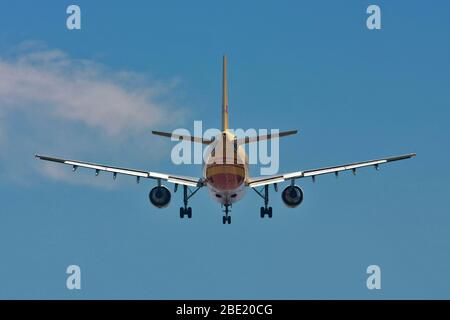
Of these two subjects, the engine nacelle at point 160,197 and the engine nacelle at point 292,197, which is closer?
the engine nacelle at point 160,197

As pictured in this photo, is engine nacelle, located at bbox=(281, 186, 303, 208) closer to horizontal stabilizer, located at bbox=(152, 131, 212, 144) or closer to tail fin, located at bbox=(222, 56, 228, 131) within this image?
horizontal stabilizer, located at bbox=(152, 131, 212, 144)

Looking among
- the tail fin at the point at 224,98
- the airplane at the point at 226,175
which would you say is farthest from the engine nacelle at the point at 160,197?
the tail fin at the point at 224,98

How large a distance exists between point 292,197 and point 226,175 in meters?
12.2

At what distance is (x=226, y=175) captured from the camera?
4151 inches

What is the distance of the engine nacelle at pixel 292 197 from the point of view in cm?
11481

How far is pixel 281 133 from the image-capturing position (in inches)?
4496

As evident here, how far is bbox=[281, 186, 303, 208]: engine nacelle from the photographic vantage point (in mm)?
114812

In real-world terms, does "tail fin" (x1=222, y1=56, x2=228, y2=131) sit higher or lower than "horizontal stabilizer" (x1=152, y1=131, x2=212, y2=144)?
higher

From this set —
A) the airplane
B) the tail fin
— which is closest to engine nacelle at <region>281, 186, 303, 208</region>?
the airplane

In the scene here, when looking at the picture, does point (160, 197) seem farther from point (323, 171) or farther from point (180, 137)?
point (323, 171)

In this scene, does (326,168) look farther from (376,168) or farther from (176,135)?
(176,135)

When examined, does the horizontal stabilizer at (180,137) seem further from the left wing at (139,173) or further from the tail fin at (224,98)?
the tail fin at (224,98)

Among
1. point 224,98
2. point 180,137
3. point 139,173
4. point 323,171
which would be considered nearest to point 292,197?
point 323,171

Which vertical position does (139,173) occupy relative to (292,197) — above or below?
above
